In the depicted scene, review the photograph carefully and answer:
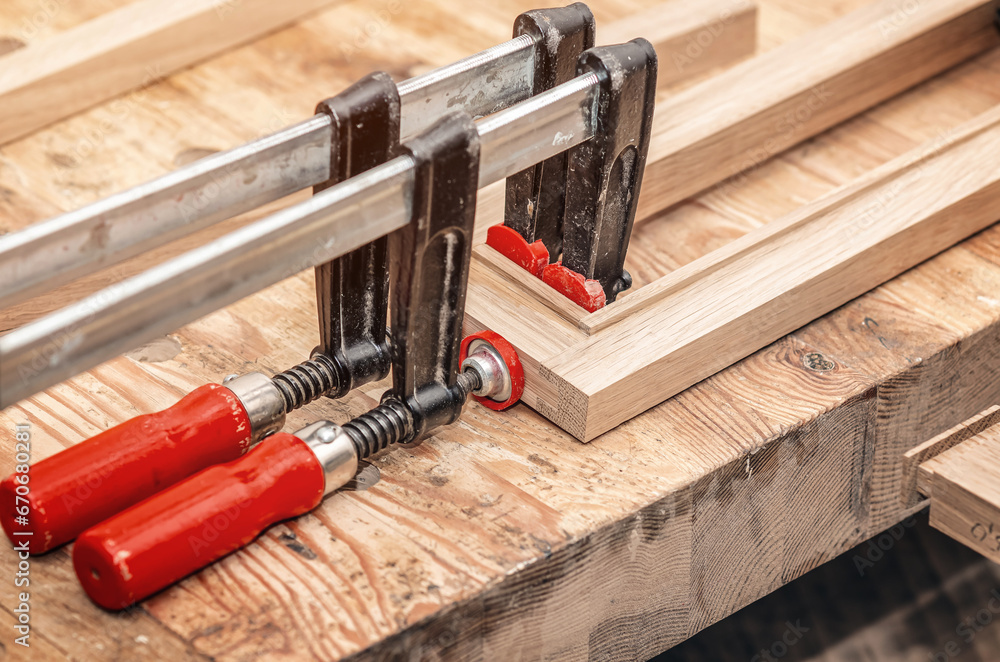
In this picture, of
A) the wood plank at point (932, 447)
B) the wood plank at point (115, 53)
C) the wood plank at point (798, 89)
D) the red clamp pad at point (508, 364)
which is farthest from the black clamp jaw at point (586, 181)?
the wood plank at point (115, 53)

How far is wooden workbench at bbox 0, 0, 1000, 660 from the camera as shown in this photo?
883 mm

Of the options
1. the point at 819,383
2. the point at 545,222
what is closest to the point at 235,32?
the point at 545,222

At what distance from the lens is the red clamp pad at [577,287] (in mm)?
1118

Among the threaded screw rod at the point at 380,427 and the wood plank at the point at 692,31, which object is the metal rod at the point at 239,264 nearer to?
the threaded screw rod at the point at 380,427

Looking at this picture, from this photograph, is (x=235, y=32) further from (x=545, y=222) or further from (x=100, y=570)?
(x=100, y=570)

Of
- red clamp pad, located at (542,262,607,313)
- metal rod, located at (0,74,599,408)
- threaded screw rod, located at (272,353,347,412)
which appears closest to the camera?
metal rod, located at (0,74,599,408)

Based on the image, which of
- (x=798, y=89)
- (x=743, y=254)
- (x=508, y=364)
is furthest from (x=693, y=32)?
(x=508, y=364)

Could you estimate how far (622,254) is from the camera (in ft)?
3.76

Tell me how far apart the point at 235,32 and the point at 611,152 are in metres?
0.89

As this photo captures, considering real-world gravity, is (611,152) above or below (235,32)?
above

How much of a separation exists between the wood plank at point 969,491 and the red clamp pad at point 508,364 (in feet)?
1.30

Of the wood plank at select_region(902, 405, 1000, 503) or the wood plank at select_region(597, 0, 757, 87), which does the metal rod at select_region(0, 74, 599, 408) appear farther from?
the wood plank at select_region(597, 0, 757, 87)

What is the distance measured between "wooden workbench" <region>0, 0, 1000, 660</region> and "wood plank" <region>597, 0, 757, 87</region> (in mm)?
268

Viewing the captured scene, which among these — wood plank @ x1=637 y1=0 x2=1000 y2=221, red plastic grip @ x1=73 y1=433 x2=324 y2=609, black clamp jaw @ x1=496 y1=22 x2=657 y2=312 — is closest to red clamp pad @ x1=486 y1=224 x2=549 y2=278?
black clamp jaw @ x1=496 y1=22 x2=657 y2=312
